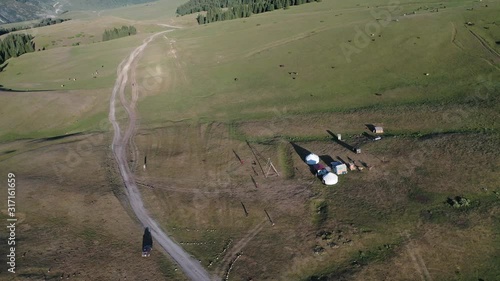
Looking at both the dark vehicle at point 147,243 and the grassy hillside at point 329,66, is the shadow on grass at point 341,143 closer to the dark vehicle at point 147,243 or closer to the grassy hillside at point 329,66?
the grassy hillside at point 329,66

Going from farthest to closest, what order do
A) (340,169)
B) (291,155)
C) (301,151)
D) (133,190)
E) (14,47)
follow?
(14,47), (301,151), (291,155), (133,190), (340,169)

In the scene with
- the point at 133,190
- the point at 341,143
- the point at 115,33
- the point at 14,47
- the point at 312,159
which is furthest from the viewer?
the point at 115,33

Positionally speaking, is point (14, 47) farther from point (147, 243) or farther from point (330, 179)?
point (330, 179)

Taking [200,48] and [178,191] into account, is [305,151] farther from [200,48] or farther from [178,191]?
[200,48]

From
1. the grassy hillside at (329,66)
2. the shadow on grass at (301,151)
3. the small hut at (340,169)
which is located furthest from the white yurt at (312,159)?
the grassy hillside at (329,66)

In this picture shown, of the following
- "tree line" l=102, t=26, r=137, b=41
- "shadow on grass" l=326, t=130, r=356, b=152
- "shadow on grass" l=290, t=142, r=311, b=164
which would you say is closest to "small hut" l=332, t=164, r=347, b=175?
"shadow on grass" l=290, t=142, r=311, b=164

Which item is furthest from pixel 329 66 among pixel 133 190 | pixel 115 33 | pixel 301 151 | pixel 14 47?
pixel 14 47
